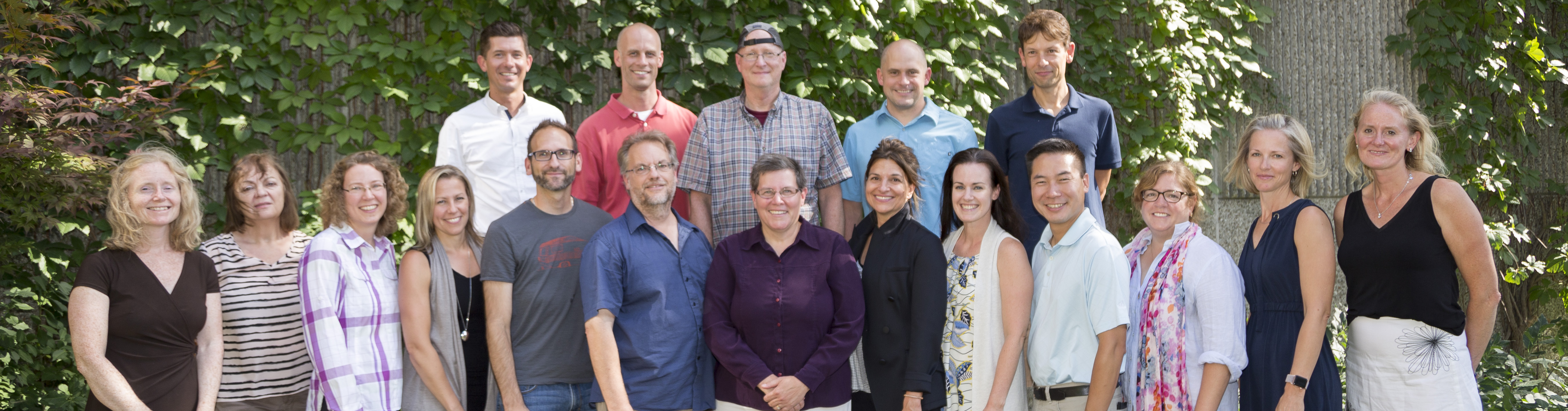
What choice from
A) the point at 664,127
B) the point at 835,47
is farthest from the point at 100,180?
the point at 835,47

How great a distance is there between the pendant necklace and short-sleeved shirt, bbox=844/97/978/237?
1.38 m

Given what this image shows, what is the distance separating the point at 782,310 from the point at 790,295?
49mm

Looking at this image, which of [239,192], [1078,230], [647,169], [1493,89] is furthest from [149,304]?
[1493,89]

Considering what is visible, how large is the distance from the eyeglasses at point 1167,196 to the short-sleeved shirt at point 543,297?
5.68ft

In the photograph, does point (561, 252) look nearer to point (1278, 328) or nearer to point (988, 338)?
point (988, 338)

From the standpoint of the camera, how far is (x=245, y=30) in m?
4.30

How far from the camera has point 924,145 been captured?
356 centimetres

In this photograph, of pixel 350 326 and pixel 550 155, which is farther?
pixel 550 155

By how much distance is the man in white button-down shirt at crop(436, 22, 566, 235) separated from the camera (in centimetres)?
361

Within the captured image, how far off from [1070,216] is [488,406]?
1871 millimetres

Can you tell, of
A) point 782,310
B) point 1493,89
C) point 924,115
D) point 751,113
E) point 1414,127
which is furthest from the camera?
point 1493,89

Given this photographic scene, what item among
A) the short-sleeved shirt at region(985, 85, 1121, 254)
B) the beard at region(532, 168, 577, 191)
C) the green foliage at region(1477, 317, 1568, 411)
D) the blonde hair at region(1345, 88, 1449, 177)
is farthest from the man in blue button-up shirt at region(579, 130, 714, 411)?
the green foliage at region(1477, 317, 1568, 411)

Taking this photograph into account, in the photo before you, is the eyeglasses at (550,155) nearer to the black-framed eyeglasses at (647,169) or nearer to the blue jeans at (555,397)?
the black-framed eyeglasses at (647,169)

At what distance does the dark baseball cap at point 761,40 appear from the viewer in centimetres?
355
